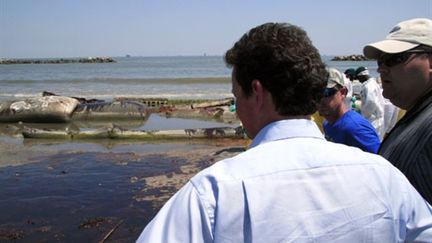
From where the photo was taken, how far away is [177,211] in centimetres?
135

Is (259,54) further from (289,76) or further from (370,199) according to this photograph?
(370,199)

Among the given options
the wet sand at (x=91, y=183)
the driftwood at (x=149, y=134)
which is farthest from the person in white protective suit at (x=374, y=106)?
the driftwood at (x=149, y=134)

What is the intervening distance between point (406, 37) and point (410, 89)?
28cm

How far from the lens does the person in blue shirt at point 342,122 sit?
4.26 meters

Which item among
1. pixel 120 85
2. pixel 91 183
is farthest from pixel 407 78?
pixel 120 85

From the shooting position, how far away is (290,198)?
4.55ft

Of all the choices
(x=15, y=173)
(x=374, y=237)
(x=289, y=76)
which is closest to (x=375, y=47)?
(x=289, y=76)

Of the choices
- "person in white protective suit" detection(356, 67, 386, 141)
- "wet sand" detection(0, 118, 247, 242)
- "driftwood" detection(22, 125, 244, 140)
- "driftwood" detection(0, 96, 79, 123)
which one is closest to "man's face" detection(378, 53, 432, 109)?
"wet sand" detection(0, 118, 247, 242)

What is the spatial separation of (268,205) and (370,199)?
0.36 metres

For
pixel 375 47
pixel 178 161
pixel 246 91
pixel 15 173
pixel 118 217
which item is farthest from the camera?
pixel 178 161

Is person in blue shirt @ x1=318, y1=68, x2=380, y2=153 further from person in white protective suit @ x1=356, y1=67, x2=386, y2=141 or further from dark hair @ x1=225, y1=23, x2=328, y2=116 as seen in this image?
person in white protective suit @ x1=356, y1=67, x2=386, y2=141

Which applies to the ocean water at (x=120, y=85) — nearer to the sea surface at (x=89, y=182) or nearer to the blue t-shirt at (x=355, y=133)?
the blue t-shirt at (x=355, y=133)

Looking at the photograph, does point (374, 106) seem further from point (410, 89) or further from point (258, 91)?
point (258, 91)

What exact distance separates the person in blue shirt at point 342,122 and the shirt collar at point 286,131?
2.73 meters
